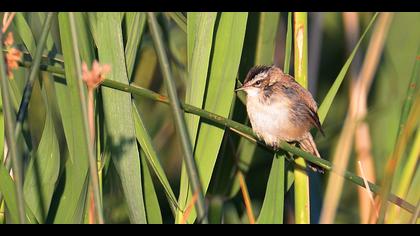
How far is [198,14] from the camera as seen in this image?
9.44 ft

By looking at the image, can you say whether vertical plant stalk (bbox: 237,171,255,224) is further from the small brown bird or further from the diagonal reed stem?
the small brown bird

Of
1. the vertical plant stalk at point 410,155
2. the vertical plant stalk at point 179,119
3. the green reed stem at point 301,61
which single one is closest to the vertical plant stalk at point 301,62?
the green reed stem at point 301,61

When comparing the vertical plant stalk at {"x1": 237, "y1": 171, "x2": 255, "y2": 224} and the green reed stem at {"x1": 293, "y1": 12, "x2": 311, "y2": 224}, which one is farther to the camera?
the green reed stem at {"x1": 293, "y1": 12, "x2": 311, "y2": 224}

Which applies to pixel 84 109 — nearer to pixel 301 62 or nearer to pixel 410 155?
pixel 410 155

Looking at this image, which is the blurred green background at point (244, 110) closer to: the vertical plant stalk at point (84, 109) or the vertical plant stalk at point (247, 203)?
the vertical plant stalk at point (247, 203)

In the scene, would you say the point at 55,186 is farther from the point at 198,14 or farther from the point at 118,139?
the point at 198,14

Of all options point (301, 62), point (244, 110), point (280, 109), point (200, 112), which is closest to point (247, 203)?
point (200, 112)

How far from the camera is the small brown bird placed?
3.65 meters

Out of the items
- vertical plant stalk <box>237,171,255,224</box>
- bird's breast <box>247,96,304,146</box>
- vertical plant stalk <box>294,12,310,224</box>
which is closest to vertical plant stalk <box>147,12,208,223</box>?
vertical plant stalk <box>237,171,255,224</box>

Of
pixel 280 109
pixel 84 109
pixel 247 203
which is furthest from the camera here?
pixel 280 109

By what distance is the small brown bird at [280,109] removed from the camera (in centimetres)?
365

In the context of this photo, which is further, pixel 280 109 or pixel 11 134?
pixel 280 109

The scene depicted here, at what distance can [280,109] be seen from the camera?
3934mm

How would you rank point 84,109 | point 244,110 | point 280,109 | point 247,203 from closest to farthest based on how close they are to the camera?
point 84,109
point 247,203
point 244,110
point 280,109
